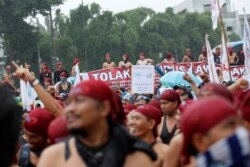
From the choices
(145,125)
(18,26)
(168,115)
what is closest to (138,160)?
(145,125)

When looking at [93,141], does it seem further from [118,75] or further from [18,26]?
[18,26]

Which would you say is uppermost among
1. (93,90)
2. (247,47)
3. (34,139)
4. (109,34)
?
(109,34)

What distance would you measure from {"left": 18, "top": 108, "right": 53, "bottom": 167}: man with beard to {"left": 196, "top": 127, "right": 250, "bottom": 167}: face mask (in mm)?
2361

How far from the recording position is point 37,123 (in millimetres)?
5152

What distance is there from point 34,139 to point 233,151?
2.53m

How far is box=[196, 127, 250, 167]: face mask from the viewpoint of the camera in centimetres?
294

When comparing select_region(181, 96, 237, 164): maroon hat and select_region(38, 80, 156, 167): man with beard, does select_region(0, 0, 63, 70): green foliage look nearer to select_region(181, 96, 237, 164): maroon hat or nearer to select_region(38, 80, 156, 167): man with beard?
select_region(38, 80, 156, 167): man with beard

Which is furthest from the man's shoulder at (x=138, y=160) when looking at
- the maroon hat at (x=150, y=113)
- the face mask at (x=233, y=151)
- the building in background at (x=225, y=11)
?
the building in background at (x=225, y=11)

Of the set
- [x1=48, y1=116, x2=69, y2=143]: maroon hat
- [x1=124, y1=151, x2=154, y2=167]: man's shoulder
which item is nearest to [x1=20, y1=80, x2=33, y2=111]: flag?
[x1=48, y1=116, x2=69, y2=143]: maroon hat

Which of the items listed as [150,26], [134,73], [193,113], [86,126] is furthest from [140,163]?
[150,26]

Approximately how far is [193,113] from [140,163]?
894 millimetres

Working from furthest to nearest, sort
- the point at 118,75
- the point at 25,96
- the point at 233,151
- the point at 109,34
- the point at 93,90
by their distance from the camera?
1. the point at 109,34
2. the point at 118,75
3. the point at 25,96
4. the point at 93,90
5. the point at 233,151

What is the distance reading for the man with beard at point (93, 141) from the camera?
12.5ft

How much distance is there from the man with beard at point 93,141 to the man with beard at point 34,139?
123cm
